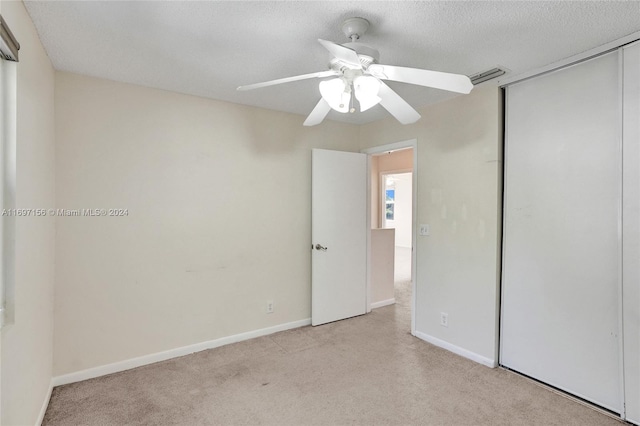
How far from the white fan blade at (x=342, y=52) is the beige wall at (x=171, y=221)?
6.15 feet

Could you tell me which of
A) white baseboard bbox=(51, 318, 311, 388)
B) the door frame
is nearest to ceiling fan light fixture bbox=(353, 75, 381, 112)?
the door frame

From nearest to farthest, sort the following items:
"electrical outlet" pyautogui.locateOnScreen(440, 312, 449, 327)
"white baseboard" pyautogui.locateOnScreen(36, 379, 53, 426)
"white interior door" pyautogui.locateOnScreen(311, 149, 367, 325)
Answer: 1. "white baseboard" pyautogui.locateOnScreen(36, 379, 53, 426)
2. "electrical outlet" pyautogui.locateOnScreen(440, 312, 449, 327)
3. "white interior door" pyautogui.locateOnScreen(311, 149, 367, 325)

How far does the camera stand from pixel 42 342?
2.06 metres

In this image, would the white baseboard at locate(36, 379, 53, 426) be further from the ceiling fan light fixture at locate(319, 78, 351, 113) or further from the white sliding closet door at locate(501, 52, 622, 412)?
the white sliding closet door at locate(501, 52, 622, 412)

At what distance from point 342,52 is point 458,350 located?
2.72m

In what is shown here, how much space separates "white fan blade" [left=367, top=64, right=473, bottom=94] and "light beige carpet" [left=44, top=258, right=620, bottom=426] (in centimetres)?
196

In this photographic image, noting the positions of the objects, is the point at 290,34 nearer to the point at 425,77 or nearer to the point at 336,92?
the point at 336,92

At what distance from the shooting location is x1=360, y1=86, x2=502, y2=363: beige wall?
2.70m

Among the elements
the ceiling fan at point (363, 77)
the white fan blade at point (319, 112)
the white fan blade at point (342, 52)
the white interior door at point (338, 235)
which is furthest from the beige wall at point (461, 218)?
the white fan blade at point (342, 52)

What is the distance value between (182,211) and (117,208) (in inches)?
19.5

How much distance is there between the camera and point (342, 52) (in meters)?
1.48

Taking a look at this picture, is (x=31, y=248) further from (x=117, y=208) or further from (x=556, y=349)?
(x=556, y=349)

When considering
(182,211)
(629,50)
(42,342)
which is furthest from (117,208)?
(629,50)

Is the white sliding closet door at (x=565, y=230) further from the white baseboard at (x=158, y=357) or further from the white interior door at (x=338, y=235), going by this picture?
the white baseboard at (x=158, y=357)
